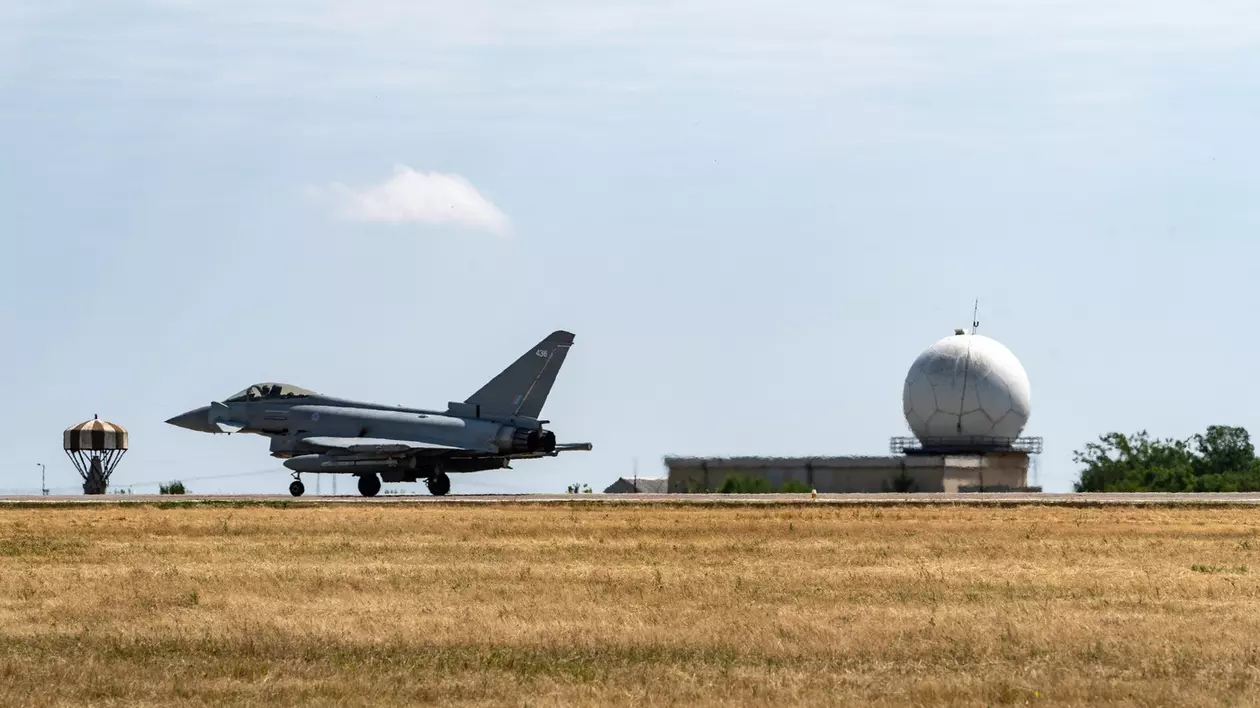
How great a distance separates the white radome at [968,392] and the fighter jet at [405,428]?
27351mm

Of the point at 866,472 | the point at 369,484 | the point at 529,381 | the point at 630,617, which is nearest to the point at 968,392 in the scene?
the point at 866,472

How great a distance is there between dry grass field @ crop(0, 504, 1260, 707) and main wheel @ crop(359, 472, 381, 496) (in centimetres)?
2308

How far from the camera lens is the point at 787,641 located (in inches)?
594

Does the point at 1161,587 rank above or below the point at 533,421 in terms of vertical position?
below

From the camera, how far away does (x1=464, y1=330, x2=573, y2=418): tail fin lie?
54.2m

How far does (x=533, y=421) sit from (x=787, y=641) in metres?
40.0

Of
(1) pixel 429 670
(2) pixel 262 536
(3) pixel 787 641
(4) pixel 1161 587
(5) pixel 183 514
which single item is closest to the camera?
(1) pixel 429 670

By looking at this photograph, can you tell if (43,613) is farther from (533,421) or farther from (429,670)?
(533,421)

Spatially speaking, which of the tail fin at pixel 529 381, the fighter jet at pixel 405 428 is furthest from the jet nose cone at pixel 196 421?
the tail fin at pixel 529 381

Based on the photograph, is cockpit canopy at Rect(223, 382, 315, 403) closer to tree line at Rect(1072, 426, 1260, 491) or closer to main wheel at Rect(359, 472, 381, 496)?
main wheel at Rect(359, 472, 381, 496)

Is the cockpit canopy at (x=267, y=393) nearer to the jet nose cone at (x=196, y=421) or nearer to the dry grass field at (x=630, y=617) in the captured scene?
the jet nose cone at (x=196, y=421)

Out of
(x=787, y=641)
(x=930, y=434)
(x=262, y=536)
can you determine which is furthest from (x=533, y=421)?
(x=787, y=641)

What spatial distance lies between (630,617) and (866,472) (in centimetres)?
5994

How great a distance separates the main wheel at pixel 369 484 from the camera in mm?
56531
